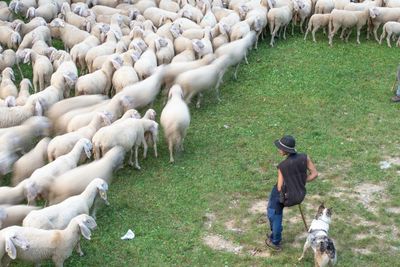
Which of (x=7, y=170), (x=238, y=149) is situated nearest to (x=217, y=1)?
(x=238, y=149)

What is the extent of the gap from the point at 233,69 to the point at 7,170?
7498 millimetres

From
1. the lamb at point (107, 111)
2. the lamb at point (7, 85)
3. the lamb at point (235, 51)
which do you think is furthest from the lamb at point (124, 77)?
the lamb at point (235, 51)

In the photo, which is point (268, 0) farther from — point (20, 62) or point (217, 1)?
point (20, 62)

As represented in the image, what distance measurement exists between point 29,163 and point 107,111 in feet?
6.79

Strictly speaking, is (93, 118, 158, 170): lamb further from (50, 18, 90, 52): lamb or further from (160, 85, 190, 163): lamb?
(50, 18, 90, 52): lamb

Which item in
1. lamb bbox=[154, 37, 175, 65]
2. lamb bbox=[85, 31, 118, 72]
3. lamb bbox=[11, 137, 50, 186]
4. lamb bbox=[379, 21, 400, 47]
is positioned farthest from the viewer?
lamb bbox=[379, 21, 400, 47]

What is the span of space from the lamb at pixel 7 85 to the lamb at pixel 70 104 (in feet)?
4.61

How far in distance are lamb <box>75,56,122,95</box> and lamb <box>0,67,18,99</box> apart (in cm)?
142

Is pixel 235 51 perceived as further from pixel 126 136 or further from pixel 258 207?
pixel 258 207

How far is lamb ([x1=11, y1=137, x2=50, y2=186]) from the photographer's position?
1123 cm

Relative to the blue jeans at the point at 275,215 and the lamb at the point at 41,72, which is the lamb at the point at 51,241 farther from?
the lamb at the point at 41,72

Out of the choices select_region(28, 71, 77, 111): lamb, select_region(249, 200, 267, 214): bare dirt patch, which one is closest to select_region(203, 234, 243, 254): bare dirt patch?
select_region(249, 200, 267, 214): bare dirt patch

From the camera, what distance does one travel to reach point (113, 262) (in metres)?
9.68

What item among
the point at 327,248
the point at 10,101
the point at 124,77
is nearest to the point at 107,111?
the point at 124,77
